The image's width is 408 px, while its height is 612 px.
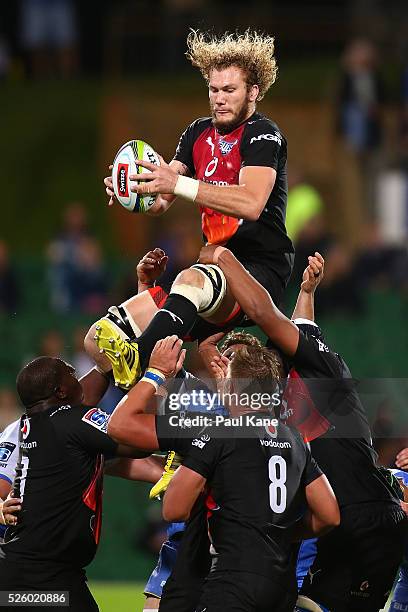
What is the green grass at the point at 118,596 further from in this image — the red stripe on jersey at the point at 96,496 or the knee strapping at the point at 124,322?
the knee strapping at the point at 124,322

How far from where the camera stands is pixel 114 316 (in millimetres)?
6840

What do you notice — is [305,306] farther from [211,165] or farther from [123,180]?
[123,180]

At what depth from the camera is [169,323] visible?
21.2 feet

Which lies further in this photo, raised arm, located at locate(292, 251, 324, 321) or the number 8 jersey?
raised arm, located at locate(292, 251, 324, 321)

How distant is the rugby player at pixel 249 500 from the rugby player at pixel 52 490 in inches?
20.6

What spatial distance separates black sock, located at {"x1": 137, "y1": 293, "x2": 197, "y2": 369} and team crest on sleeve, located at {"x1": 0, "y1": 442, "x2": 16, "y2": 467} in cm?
92

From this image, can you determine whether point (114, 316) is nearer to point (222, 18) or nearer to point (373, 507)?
point (373, 507)

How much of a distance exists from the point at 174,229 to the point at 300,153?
2.49m

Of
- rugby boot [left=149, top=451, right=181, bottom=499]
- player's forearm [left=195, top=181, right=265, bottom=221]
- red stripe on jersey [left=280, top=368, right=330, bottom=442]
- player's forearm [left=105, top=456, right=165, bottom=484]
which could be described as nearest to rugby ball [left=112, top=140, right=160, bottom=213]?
player's forearm [left=195, top=181, right=265, bottom=221]

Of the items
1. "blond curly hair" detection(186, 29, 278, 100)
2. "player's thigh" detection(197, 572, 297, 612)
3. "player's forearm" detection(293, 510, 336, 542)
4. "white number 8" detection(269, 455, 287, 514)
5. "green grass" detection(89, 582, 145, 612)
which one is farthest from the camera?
"green grass" detection(89, 582, 145, 612)

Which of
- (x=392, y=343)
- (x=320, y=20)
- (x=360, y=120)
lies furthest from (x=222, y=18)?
(x=392, y=343)

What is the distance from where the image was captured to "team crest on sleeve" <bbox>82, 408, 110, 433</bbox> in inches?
250

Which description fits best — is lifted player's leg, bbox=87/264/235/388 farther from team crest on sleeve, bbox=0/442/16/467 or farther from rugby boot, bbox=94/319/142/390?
team crest on sleeve, bbox=0/442/16/467

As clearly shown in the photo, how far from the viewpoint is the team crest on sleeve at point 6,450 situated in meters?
6.87
